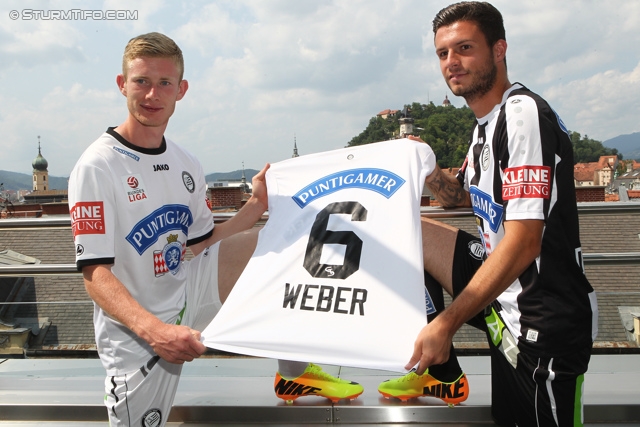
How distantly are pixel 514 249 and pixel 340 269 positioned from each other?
481mm

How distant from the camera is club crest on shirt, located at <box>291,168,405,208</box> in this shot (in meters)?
1.77

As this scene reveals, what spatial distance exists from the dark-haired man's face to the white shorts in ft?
3.34

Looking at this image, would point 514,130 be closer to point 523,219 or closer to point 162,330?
point 523,219

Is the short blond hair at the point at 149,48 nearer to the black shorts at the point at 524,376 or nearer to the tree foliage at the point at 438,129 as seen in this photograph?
the black shorts at the point at 524,376

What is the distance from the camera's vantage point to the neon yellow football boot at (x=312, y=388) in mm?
2170

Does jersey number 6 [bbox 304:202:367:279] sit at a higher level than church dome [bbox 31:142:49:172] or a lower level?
lower

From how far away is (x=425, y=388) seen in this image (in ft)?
6.99

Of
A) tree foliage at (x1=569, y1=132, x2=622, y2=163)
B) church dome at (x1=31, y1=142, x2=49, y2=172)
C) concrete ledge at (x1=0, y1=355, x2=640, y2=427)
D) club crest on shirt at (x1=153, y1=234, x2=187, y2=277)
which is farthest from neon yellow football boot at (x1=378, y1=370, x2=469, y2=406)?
church dome at (x1=31, y1=142, x2=49, y2=172)

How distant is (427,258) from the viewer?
1.94 m

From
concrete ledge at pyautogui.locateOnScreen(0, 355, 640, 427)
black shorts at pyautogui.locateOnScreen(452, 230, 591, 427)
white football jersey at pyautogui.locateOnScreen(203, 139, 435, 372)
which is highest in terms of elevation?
white football jersey at pyautogui.locateOnScreen(203, 139, 435, 372)

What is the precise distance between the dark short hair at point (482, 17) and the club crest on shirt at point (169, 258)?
115 cm

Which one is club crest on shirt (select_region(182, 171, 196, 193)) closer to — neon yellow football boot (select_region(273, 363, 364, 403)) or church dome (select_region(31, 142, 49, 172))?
neon yellow football boot (select_region(273, 363, 364, 403))

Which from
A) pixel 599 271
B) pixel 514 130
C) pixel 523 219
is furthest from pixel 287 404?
pixel 599 271

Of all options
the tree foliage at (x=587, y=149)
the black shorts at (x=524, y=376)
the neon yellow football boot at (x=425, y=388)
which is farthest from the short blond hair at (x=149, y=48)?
the tree foliage at (x=587, y=149)
